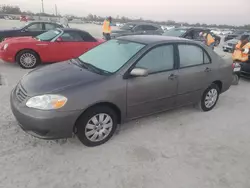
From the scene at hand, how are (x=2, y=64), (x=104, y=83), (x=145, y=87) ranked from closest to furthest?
(x=104, y=83)
(x=145, y=87)
(x=2, y=64)

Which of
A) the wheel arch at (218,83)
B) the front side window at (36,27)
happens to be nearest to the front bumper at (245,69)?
the wheel arch at (218,83)

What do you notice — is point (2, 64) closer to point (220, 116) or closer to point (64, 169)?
point (64, 169)

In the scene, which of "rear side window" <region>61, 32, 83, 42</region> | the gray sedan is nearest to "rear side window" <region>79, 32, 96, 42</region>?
"rear side window" <region>61, 32, 83, 42</region>

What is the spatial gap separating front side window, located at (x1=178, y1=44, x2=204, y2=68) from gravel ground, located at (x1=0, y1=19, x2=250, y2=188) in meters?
1.12

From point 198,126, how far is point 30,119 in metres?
2.93

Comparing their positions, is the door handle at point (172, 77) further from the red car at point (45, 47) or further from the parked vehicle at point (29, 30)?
the parked vehicle at point (29, 30)

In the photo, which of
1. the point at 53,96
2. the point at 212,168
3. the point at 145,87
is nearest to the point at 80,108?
the point at 53,96

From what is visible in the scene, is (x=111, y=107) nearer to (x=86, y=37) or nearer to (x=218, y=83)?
(x=218, y=83)

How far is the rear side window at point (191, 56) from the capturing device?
428cm

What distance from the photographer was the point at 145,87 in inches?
147

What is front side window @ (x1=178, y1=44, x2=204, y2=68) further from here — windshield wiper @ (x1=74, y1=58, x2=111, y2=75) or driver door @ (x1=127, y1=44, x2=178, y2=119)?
windshield wiper @ (x1=74, y1=58, x2=111, y2=75)

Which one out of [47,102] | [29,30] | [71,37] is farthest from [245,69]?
[29,30]

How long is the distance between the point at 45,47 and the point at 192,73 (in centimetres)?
524

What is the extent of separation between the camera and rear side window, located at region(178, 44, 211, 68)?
4.28 metres
